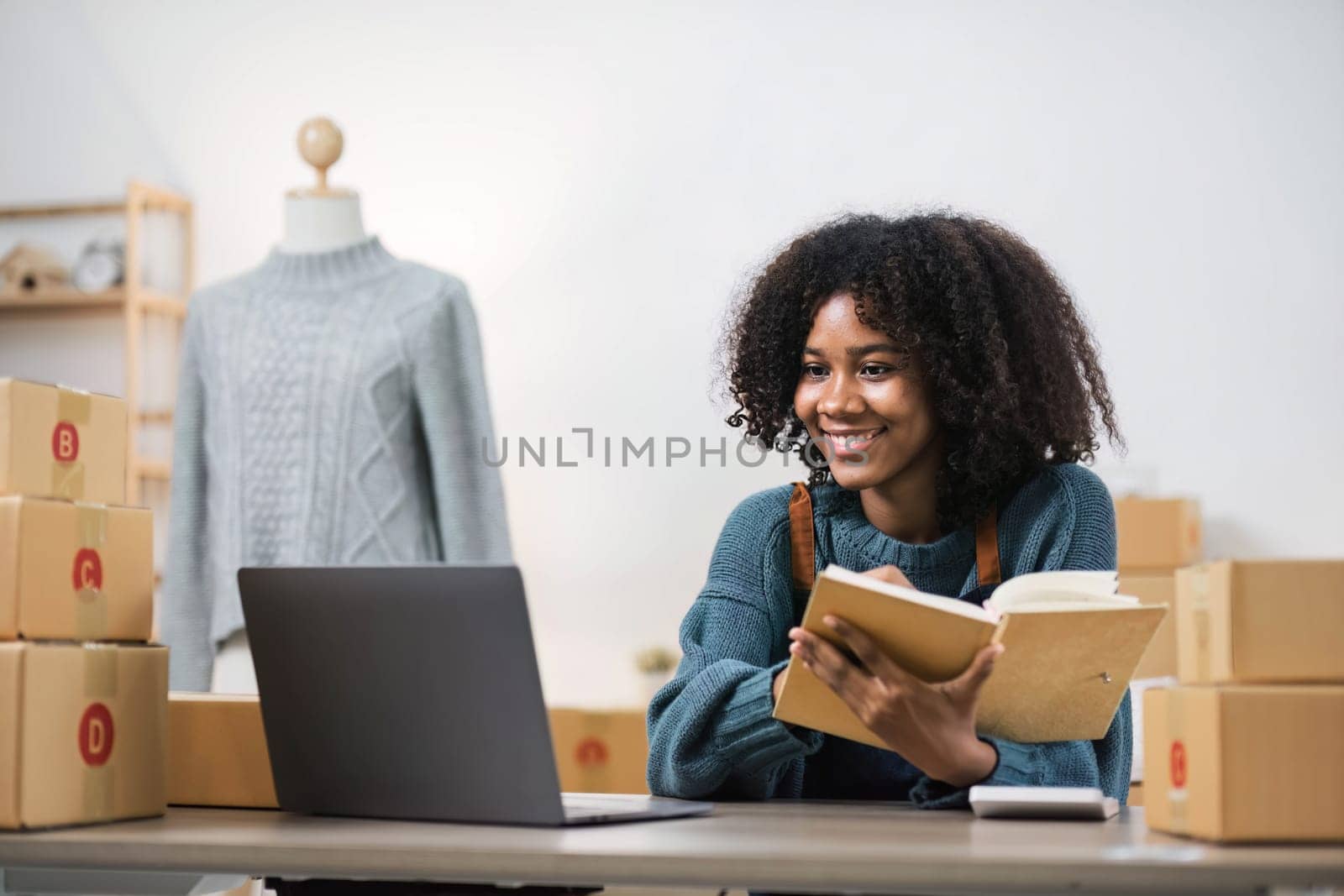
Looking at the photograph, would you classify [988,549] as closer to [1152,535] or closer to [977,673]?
[977,673]

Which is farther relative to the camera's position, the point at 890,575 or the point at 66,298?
the point at 66,298

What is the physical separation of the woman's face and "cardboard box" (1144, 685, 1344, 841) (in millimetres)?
552

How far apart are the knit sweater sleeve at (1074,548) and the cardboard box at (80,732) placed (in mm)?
746

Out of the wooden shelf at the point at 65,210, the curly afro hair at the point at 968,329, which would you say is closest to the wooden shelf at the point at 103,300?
the wooden shelf at the point at 65,210

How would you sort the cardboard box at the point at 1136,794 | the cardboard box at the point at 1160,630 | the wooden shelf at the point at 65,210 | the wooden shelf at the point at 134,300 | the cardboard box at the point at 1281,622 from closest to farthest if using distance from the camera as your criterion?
1. the cardboard box at the point at 1281,622
2. the cardboard box at the point at 1136,794
3. the cardboard box at the point at 1160,630
4. the wooden shelf at the point at 134,300
5. the wooden shelf at the point at 65,210

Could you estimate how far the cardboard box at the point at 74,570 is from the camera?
117 centimetres

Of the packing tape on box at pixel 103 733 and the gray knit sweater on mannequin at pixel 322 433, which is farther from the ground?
the gray knit sweater on mannequin at pixel 322 433

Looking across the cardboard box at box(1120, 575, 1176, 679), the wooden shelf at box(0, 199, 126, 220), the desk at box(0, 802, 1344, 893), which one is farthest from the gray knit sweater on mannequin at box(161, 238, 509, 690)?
the wooden shelf at box(0, 199, 126, 220)

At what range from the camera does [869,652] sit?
44.8 inches

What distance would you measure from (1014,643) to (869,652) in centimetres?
11

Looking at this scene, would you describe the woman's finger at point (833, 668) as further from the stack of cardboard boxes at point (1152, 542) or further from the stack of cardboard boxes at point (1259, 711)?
the stack of cardboard boxes at point (1152, 542)

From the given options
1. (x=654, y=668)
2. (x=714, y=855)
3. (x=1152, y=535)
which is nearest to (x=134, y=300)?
(x=654, y=668)

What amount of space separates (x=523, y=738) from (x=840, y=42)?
2.78 metres

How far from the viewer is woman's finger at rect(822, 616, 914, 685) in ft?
3.71
